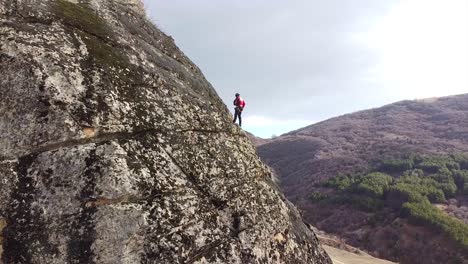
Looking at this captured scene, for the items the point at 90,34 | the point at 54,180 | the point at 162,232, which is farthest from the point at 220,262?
the point at 90,34

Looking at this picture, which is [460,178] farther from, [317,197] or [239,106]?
[239,106]

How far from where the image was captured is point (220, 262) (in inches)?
235

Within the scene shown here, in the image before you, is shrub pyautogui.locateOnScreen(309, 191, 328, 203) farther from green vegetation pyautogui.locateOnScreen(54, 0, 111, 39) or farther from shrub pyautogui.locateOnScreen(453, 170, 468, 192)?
green vegetation pyautogui.locateOnScreen(54, 0, 111, 39)

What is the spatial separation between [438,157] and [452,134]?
18658mm

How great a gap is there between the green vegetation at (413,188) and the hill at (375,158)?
0.62 metres

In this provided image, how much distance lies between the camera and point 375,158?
2980 inches

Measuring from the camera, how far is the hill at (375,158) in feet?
147

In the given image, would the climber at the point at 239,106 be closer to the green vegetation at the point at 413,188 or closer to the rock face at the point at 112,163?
the rock face at the point at 112,163

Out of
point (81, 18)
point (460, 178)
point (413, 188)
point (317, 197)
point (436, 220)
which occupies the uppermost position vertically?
point (81, 18)

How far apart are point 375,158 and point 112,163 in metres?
74.5

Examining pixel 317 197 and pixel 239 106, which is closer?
pixel 239 106

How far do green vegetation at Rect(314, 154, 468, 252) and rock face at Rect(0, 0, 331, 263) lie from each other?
3952 centimetres

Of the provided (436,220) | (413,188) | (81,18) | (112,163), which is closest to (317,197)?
(413,188)

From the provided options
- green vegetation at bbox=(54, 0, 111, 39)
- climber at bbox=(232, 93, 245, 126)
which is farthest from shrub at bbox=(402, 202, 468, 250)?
green vegetation at bbox=(54, 0, 111, 39)
